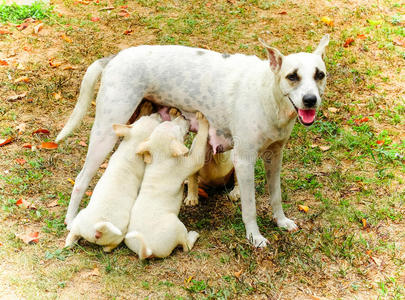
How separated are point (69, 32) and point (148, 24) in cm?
129

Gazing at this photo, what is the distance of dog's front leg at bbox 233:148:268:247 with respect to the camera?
418cm

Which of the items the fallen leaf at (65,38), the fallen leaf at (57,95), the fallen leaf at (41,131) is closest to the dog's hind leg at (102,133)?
the fallen leaf at (41,131)

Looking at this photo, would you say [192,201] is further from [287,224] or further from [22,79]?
[22,79]

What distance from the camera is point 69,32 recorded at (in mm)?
7902

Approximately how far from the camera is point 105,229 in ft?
12.8

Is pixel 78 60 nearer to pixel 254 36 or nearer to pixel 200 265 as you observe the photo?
pixel 254 36

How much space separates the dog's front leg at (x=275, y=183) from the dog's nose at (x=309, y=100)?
804 mm

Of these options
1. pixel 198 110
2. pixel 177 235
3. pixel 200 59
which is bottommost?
pixel 177 235

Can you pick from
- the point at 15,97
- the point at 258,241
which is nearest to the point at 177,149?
the point at 258,241

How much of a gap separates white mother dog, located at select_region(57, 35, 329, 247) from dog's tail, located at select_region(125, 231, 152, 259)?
35.2 inches

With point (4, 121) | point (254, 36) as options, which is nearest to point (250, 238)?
A: point (4, 121)

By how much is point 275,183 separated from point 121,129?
4.93ft

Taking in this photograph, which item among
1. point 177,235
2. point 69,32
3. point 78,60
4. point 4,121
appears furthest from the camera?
point 69,32

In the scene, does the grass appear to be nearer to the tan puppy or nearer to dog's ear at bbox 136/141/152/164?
the tan puppy
